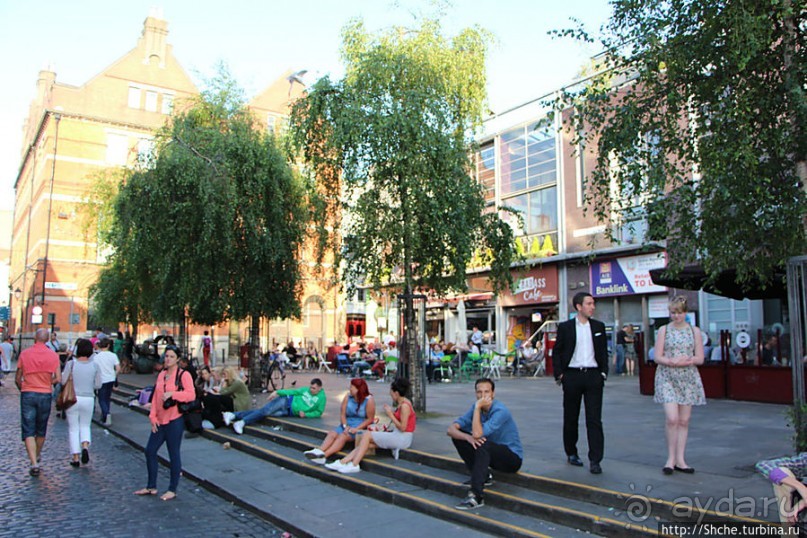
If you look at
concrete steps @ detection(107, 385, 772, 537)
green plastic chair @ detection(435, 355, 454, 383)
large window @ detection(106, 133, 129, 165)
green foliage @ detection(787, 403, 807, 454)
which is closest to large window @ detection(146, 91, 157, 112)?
large window @ detection(106, 133, 129, 165)

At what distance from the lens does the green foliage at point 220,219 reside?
15.2m

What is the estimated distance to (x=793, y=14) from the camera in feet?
19.2

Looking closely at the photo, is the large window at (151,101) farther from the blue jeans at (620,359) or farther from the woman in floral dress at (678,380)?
the woman in floral dress at (678,380)

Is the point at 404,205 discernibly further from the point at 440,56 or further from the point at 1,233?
the point at 1,233

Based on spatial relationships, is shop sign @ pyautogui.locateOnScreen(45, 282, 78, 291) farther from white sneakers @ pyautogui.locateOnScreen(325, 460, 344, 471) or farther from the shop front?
white sneakers @ pyautogui.locateOnScreen(325, 460, 344, 471)

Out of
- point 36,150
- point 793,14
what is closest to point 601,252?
point 793,14

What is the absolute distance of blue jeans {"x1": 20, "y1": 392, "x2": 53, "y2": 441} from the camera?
7.98m

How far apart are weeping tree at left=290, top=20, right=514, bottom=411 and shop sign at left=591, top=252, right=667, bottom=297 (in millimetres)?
10650

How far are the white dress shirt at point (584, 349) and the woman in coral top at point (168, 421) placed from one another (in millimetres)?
4315

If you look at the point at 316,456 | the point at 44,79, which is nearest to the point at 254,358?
the point at 316,456

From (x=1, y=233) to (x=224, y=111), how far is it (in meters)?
93.4

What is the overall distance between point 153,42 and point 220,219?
112 ft

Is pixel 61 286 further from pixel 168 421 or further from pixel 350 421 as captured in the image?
pixel 168 421

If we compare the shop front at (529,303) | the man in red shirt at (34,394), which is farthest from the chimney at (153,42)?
the man in red shirt at (34,394)
